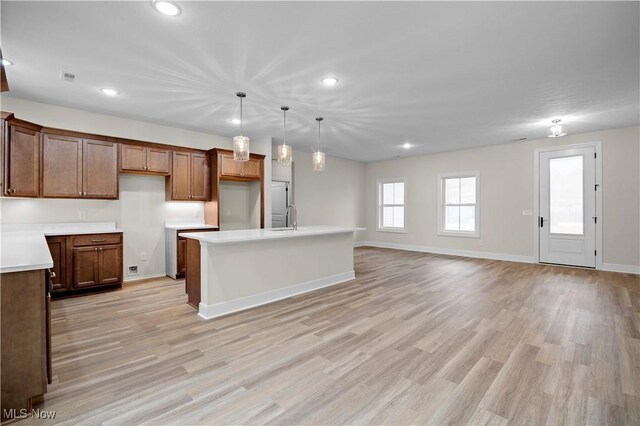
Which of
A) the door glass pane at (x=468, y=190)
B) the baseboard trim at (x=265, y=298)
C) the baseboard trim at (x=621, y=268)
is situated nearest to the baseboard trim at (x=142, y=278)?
the baseboard trim at (x=265, y=298)

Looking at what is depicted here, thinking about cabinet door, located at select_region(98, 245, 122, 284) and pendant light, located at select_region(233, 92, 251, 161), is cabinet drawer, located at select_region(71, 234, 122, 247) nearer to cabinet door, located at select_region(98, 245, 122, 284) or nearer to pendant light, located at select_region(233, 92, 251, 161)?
cabinet door, located at select_region(98, 245, 122, 284)

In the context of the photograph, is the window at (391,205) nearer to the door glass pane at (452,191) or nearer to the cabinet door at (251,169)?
the door glass pane at (452,191)

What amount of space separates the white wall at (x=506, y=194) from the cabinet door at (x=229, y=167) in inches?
193

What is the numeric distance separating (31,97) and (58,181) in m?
1.12

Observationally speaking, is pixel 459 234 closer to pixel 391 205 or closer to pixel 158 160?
pixel 391 205

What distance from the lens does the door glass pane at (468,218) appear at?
290 inches

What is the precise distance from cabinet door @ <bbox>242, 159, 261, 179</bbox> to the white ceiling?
1.09 m

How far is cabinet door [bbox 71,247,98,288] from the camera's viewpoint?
13.4ft

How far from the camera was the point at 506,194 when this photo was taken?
6785 mm

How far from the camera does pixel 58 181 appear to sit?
13.6 ft

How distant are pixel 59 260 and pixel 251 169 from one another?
3220 mm

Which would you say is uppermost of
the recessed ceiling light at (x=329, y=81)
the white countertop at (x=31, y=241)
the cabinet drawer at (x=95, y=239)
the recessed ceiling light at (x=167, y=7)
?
the recessed ceiling light at (x=329, y=81)

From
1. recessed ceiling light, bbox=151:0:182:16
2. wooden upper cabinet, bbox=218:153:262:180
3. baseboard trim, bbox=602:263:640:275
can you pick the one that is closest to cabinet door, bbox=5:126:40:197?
wooden upper cabinet, bbox=218:153:262:180

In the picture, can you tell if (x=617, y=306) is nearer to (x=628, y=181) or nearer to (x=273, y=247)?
(x=628, y=181)
